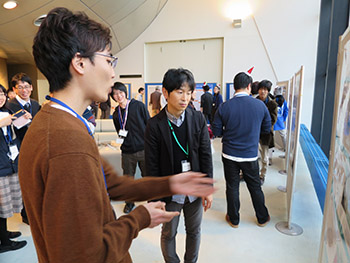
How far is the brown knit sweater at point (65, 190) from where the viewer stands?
0.57 metres

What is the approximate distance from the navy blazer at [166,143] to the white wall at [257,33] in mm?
6764

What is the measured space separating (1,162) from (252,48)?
309 inches

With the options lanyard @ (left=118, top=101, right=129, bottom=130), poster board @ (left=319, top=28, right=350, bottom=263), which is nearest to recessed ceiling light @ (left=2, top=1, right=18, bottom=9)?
lanyard @ (left=118, top=101, right=129, bottom=130)

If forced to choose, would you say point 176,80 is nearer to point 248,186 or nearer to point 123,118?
point 123,118

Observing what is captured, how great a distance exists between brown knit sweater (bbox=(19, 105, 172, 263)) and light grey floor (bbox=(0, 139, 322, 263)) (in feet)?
5.43

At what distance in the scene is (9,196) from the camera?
7.00 feet

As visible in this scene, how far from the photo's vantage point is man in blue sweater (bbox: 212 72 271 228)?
2404mm

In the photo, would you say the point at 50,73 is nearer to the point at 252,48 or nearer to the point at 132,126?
the point at 132,126

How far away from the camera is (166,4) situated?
28.4ft

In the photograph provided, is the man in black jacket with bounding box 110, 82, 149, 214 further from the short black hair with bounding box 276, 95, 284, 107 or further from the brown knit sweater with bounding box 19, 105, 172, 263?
the short black hair with bounding box 276, 95, 284, 107

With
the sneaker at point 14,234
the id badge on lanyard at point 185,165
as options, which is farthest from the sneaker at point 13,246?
the id badge on lanyard at point 185,165

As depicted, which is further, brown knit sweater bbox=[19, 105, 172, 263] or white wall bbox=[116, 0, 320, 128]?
white wall bbox=[116, 0, 320, 128]

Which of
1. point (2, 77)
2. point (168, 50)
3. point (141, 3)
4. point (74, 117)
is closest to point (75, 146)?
point (74, 117)

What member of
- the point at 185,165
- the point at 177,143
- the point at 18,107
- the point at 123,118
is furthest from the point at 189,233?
the point at 18,107
